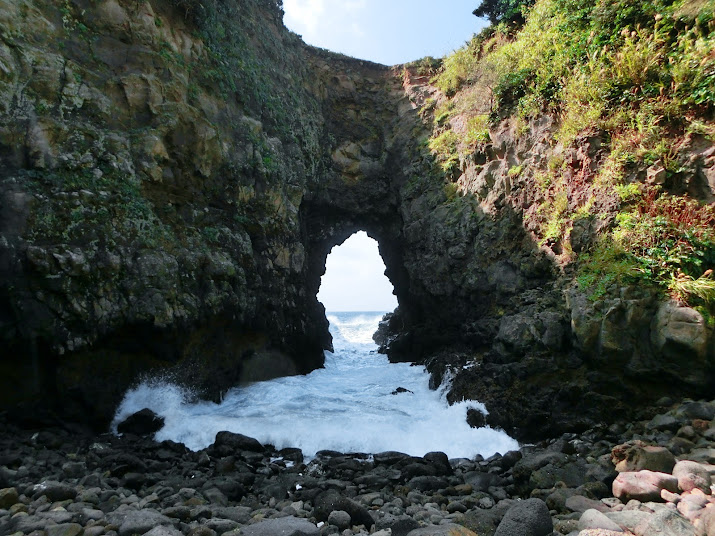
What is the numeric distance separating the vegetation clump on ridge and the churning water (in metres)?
3.92

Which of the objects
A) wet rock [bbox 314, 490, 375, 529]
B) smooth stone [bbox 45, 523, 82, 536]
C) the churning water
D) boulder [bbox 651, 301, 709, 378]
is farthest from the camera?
the churning water

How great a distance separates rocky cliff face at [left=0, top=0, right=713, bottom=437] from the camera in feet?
23.3

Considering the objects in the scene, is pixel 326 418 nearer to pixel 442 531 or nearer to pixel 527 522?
pixel 442 531

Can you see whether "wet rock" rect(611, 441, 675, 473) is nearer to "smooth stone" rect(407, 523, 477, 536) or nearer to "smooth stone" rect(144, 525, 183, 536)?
"smooth stone" rect(407, 523, 477, 536)

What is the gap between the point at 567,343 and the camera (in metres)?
7.84

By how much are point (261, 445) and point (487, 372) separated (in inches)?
208

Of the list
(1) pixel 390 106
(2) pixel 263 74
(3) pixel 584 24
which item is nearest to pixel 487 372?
(3) pixel 584 24

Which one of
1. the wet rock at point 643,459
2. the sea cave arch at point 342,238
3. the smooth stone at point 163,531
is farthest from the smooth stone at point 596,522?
the sea cave arch at point 342,238

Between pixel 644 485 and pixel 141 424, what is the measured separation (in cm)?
836

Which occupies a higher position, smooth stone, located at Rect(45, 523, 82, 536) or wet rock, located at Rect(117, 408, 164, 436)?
smooth stone, located at Rect(45, 523, 82, 536)

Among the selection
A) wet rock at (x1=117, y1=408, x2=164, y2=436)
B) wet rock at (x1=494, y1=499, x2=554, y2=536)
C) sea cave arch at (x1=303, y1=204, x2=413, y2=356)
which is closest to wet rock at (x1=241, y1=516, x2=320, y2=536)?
wet rock at (x1=494, y1=499, x2=554, y2=536)

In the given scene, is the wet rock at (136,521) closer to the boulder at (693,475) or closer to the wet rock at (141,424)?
the wet rock at (141,424)

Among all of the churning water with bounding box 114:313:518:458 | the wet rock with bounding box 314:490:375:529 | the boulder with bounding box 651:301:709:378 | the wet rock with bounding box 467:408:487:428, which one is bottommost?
the churning water with bounding box 114:313:518:458

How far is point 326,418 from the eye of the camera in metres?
8.64
